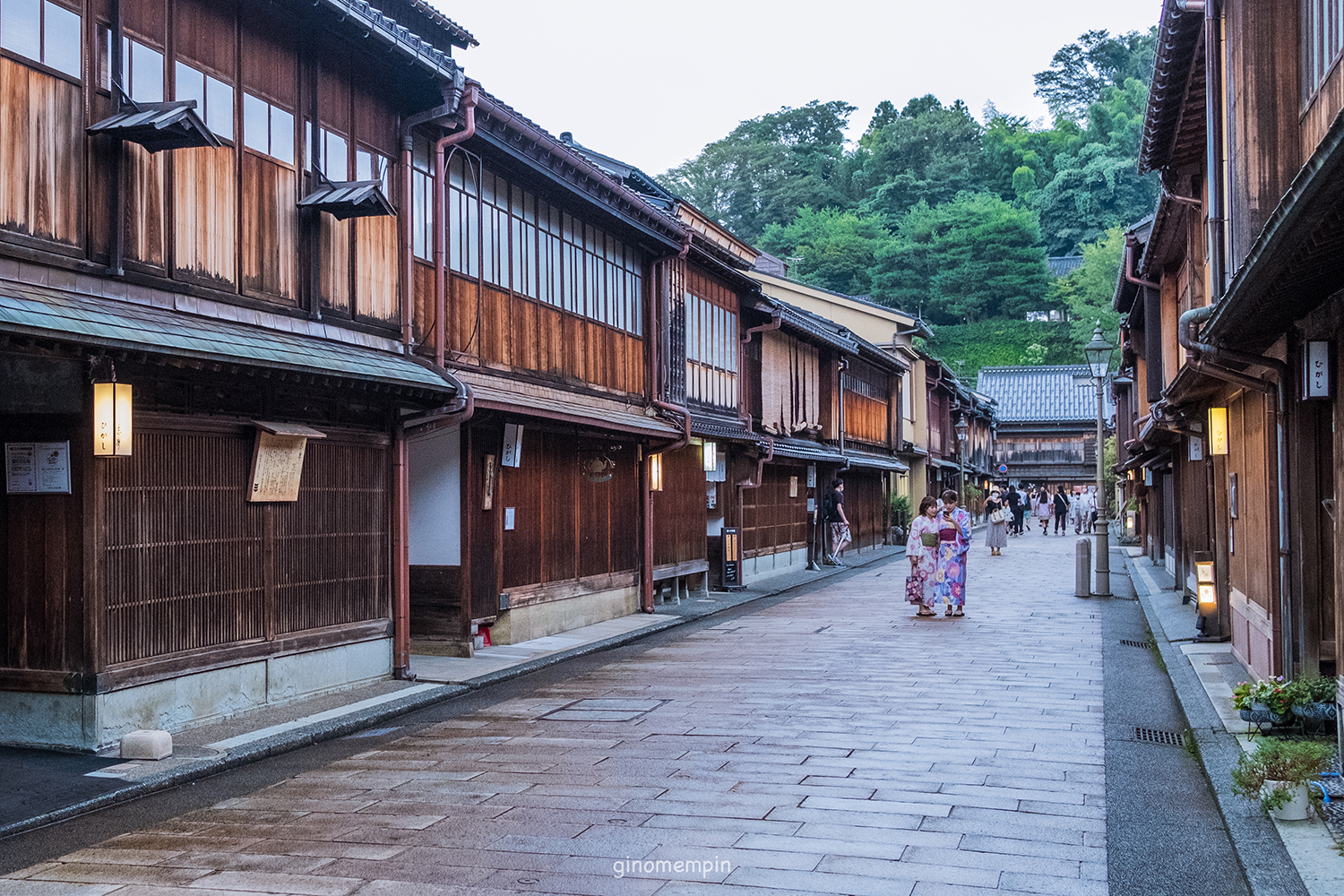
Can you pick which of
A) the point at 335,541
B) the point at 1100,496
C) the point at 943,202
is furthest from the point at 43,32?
the point at 943,202

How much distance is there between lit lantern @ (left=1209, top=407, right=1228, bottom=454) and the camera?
573 inches

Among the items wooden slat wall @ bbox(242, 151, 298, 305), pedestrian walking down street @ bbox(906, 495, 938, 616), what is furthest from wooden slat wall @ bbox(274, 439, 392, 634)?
pedestrian walking down street @ bbox(906, 495, 938, 616)

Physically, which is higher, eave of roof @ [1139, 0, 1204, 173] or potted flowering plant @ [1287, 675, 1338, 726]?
eave of roof @ [1139, 0, 1204, 173]

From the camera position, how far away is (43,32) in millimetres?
8734

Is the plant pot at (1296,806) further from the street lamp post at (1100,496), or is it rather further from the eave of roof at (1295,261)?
the street lamp post at (1100,496)

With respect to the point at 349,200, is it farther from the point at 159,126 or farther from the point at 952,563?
the point at 952,563

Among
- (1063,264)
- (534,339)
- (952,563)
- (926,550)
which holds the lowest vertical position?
(952,563)

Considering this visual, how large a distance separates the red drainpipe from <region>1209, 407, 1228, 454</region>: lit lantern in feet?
32.0

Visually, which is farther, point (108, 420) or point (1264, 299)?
point (108, 420)

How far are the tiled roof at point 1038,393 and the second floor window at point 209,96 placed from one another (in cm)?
6792

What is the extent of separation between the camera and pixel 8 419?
9516 millimetres

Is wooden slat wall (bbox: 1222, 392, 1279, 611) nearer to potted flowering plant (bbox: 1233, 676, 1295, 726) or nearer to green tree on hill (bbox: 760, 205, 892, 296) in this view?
potted flowering plant (bbox: 1233, 676, 1295, 726)

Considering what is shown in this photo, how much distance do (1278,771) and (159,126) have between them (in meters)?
9.12

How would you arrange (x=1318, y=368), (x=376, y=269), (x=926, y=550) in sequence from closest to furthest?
(x=1318, y=368) → (x=376, y=269) → (x=926, y=550)
